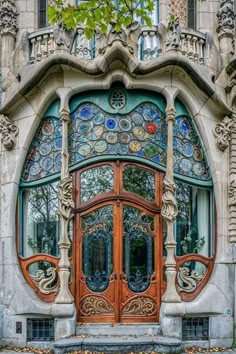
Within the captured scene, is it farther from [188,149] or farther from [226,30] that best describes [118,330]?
[226,30]

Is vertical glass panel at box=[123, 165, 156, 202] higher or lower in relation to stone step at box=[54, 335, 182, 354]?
higher

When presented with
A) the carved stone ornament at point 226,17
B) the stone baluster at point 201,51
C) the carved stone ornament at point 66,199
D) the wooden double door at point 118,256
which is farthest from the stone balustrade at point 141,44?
the carved stone ornament at point 66,199

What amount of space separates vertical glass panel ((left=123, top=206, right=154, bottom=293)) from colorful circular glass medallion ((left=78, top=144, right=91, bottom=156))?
137 centimetres

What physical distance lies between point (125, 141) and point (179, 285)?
3.06 metres

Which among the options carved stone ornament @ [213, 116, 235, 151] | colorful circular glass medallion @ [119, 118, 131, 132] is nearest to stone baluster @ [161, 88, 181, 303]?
colorful circular glass medallion @ [119, 118, 131, 132]

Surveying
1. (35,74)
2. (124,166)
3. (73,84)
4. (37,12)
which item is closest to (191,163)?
(124,166)

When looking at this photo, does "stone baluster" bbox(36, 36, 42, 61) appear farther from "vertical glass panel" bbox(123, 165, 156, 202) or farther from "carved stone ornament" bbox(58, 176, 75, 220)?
"vertical glass panel" bbox(123, 165, 156, 202)

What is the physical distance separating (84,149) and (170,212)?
2157 millimetres

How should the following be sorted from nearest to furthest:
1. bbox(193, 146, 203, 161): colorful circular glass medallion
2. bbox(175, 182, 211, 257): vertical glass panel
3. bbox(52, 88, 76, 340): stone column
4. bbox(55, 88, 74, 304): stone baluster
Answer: bbox(52, 88, 76, 340): stone column, bbox(55, 88, 74, 304): stone baluster, bbox(175, 182, 211, 257): vertical glass panel, bbox(193, 146, 203, 161): colorful circular glass medallion

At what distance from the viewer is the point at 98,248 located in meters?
9.90

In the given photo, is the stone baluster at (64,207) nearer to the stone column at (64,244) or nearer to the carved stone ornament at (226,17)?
the stone column at (64,244)

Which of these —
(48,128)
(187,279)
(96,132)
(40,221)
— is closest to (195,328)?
(187,279)

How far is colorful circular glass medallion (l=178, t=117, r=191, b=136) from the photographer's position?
34.3 feet

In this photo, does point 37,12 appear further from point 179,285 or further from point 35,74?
point 179,285
